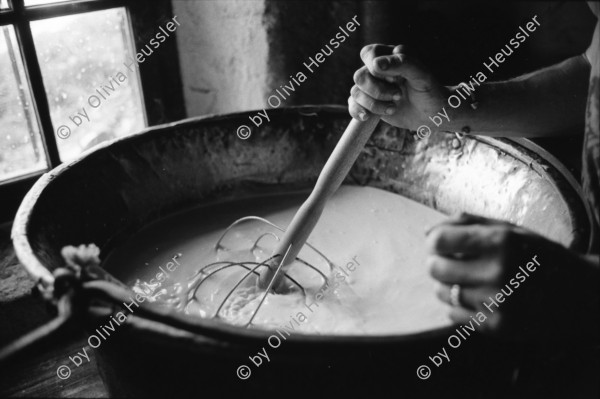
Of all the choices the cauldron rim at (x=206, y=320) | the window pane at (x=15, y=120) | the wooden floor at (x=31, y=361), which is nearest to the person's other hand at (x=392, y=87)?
the cauldron rim at (x=206, y=320)

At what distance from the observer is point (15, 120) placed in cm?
201

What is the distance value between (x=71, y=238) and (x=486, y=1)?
1.89 m

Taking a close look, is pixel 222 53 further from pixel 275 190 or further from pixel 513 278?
pixel 513 278

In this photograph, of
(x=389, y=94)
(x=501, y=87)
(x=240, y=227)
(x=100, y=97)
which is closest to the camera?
(x=389, y=94)

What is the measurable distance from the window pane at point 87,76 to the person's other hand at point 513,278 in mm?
1613

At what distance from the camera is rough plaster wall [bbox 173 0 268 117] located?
6.98 feet

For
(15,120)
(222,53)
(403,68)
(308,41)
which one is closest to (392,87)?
(403,68)

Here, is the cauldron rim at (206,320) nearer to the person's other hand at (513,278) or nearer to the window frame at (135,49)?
the person's other hand at (513,278)

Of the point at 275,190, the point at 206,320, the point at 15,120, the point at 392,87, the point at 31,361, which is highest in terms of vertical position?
the point at 392,87

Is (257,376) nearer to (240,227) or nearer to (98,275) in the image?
(98,275)

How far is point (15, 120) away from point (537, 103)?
1.75 m

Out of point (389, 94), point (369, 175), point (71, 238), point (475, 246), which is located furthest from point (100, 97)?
point (475, 246)

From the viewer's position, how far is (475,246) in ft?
2.76

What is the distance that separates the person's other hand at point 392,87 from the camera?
1.36 metres
